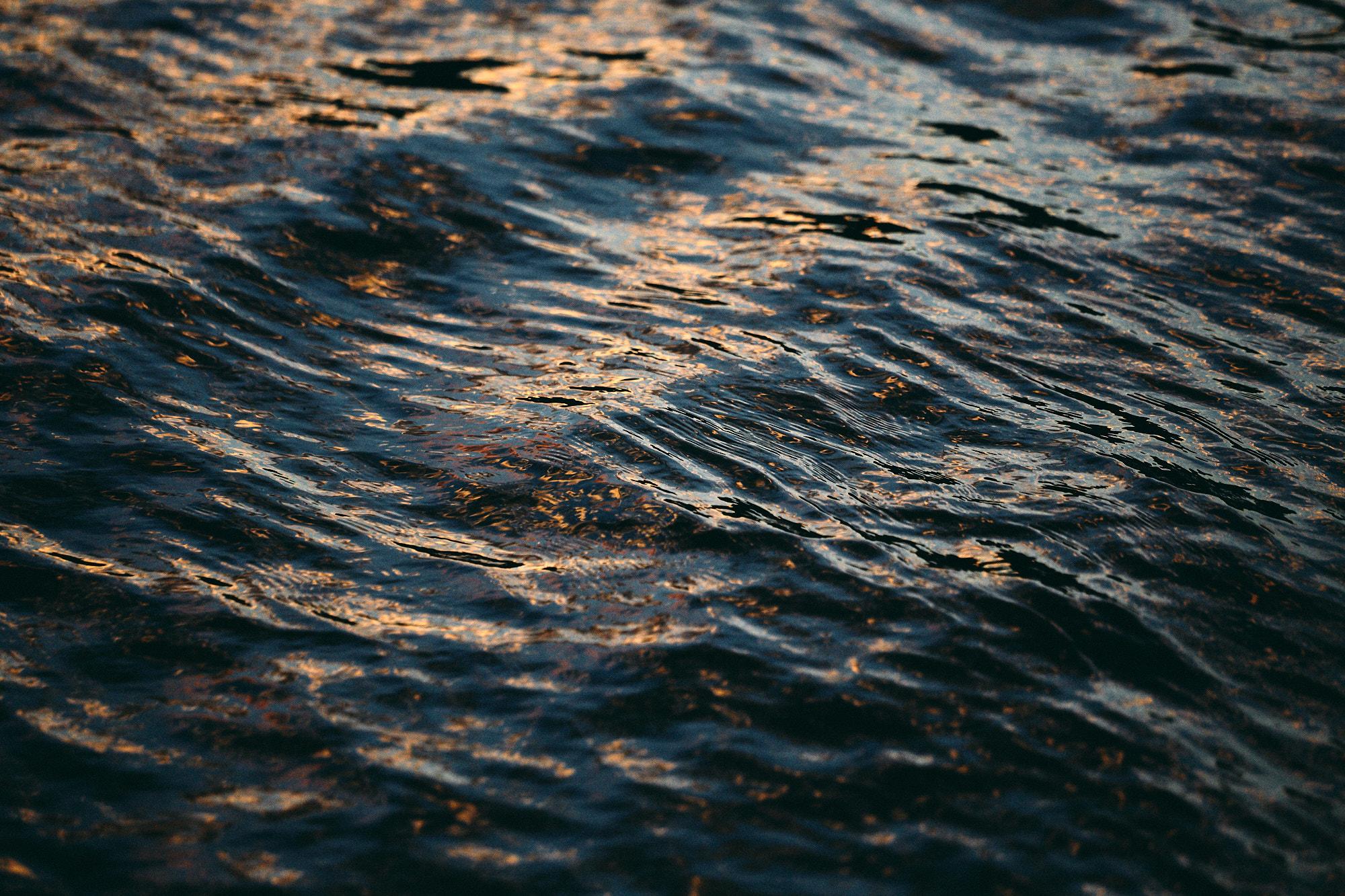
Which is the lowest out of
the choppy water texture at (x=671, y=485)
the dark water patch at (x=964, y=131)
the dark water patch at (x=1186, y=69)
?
the choppy water texture at (x=671, y=485)

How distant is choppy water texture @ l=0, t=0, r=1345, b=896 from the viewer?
121 inches

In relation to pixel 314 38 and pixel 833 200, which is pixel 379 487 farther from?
pixel 314 38

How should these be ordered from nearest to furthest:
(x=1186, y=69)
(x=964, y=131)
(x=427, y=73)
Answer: (x=964, y=131)
(x=1186, y=69)
(x=427, y=73)

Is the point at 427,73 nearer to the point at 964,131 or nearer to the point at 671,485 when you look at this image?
the point at 964,131

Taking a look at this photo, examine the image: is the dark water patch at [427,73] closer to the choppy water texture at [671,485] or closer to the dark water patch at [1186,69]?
the choppy water texture at [671,485]

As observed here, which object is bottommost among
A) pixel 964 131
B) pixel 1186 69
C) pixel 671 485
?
pixel 671 485

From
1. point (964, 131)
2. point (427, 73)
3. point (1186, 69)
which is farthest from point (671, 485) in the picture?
point (1186, 69)

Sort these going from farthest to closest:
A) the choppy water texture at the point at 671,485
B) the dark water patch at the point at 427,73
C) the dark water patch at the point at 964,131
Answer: the dark water patch at the point at 427,73 < the dark water patch at the point at 964,131 < the choppy water texture at the point at 671,485

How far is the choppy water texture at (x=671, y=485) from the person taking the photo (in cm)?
308

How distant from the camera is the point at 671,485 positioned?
14.7 ft

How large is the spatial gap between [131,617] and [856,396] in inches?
130

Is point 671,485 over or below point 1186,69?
below

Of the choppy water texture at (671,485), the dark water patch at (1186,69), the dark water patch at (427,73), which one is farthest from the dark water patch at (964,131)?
the dark water patch at (427,73)

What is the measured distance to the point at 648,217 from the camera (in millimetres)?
7035
